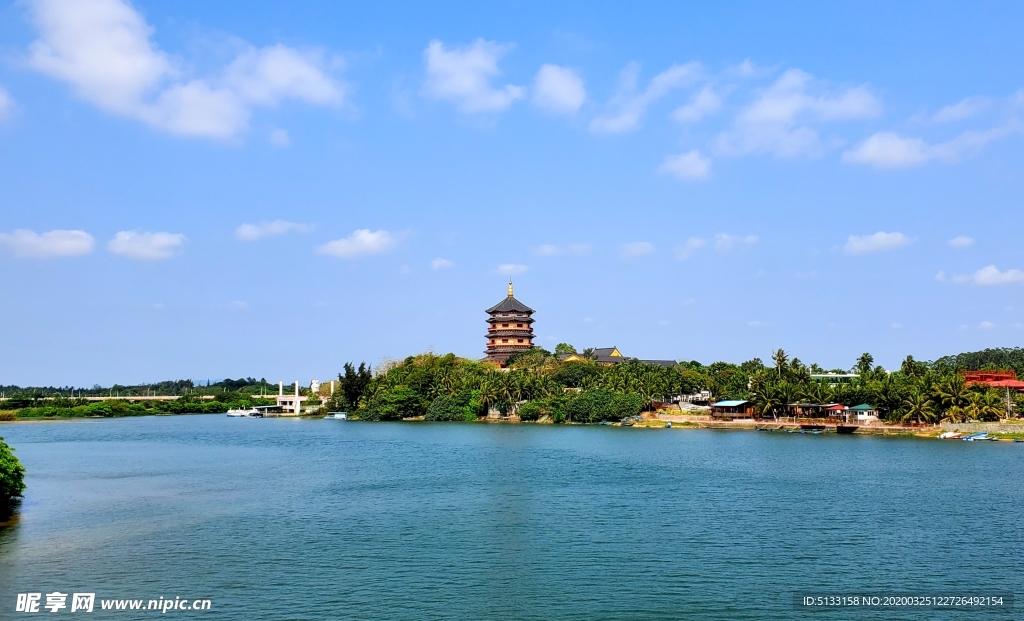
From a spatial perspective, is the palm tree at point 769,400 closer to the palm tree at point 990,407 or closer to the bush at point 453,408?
the palm tree at point 990,407

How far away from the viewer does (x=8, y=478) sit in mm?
27219

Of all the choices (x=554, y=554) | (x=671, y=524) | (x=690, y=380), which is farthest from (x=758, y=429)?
(x=554, y=554)

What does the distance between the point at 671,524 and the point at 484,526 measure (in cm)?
665

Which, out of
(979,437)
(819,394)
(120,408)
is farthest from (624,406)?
(120,408)

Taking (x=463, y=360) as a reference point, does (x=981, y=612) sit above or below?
below

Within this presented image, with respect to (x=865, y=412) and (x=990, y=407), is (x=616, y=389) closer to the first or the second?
(x=865, y=412)

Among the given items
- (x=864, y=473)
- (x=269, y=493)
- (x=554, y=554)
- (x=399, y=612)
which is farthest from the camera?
(x=864, y=473)

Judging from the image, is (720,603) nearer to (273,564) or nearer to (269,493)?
(273,564)

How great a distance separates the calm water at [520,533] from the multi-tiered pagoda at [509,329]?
61274mm

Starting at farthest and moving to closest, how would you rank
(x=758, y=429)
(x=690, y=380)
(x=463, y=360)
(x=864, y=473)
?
1. (x=463, y=360)
2. (x=690, y=380)
3. (x=758, y=429)
4. (x=864, y=473)

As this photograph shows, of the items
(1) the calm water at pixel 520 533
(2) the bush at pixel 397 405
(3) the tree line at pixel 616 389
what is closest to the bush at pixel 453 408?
(3) the tree line at pixel 616 389

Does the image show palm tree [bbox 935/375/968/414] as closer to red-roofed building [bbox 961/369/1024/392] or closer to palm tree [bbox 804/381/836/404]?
red-roofed building [bbox 961/369/1024/392]

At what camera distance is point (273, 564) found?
21172mm

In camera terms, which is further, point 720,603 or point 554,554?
point 554,554
